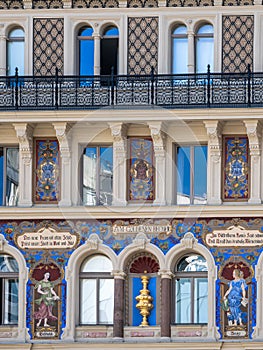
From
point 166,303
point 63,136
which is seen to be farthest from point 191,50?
point 166,303

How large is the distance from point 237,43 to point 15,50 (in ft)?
17.1

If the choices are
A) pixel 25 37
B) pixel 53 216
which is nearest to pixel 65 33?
pixel 25 37

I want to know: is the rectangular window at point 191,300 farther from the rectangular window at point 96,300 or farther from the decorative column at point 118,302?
the rectangular window at point 96,300

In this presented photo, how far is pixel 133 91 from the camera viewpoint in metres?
52.5

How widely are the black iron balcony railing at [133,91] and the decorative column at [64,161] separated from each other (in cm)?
51

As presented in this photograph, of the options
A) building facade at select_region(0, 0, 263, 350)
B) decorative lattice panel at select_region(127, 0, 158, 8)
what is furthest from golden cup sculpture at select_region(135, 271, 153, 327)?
decorative lattice panel at select_region(127, 0, 158, 8)

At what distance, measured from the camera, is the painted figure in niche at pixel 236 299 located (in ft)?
171

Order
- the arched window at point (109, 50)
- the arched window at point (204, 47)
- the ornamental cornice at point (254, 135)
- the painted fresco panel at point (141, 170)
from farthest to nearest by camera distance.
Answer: the arched window at point (109, 50) < the arched window at point (204, 47) < the painted fresco panel at point (141, 170) < the ornamental cornice at point (254, 135)

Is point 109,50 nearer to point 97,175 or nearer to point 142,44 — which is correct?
point 142,44

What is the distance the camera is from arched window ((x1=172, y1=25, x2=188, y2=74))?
5322 centimetres

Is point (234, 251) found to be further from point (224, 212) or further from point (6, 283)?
point (6, 283)

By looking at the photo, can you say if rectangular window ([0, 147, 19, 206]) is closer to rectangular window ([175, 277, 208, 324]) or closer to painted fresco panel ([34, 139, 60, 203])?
painted fresco panel ([34, 139, 60, 203])

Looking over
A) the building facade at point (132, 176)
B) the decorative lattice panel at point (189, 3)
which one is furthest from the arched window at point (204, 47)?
the decorative lattice panel at point (189, 3)

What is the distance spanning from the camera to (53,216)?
173 feet
